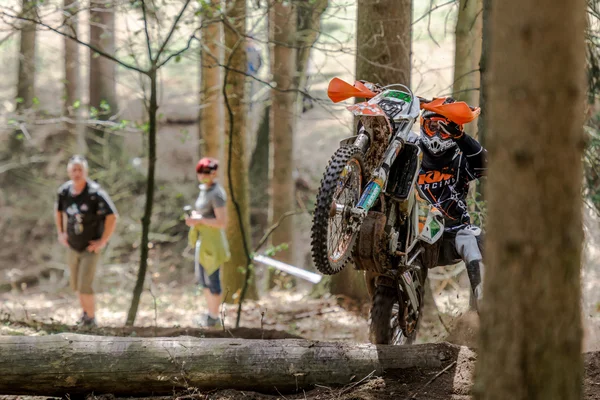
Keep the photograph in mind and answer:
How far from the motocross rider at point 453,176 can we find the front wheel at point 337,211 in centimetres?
86

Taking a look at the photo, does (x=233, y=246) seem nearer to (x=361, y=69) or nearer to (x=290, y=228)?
(x=290, y=228)

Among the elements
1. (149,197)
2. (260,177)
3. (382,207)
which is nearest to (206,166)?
(149,197)

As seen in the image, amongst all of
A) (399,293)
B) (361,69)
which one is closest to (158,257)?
(361,69)

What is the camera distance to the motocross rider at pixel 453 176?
18.3ft

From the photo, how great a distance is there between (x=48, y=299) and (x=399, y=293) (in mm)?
12288

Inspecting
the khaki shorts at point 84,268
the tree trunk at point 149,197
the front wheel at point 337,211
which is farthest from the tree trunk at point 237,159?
the front wheel at point 337,211

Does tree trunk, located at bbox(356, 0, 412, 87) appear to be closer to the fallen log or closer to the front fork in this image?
the front fork

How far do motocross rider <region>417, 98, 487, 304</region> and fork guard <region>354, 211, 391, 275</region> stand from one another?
0.65 m

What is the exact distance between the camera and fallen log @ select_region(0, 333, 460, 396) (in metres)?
4.72

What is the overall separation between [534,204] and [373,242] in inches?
104

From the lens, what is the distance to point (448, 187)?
5.75 meters

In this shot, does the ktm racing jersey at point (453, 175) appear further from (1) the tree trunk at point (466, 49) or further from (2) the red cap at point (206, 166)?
(2) the red cap at point (206, 166)

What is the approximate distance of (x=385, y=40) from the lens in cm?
796

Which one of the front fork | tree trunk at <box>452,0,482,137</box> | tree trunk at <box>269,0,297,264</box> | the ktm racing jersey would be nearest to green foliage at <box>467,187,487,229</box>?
the ktm racing jersey
